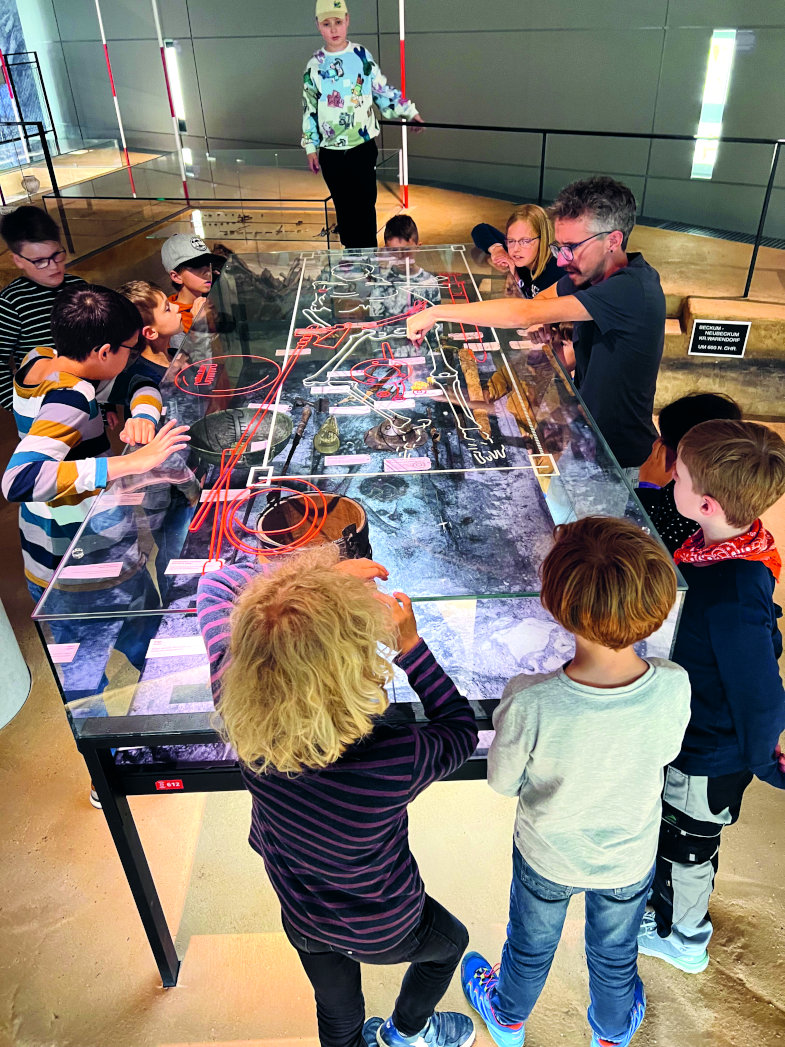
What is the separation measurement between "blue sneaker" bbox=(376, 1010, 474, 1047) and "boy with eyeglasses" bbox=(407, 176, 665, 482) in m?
1.69

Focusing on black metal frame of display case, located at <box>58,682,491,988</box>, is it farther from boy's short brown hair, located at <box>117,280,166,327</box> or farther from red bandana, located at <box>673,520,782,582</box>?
boy's short brown hair, located at <box>117,280,166,327</box>

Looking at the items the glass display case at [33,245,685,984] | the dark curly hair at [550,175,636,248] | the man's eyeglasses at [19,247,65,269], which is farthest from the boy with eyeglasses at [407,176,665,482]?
the man's eyeglasses at [19,247,65,269]

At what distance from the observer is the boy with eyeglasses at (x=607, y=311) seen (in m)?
2.25

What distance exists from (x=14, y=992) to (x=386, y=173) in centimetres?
541

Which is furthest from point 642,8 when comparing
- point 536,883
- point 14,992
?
point 14,992

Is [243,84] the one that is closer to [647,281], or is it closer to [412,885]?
[647,281]

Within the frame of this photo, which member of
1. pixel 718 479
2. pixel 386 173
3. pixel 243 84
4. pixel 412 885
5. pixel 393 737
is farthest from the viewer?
pixel 243 84

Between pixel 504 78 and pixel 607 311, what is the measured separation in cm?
576

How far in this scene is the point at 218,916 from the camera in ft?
6.73

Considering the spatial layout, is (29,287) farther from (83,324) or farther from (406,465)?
(406,465)

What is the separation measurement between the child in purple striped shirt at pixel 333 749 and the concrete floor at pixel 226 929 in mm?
497

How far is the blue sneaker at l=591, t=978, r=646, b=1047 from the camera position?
5.58 feet

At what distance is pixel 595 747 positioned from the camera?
4.20ft

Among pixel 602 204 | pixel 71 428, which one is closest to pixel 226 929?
pixel 71 428
